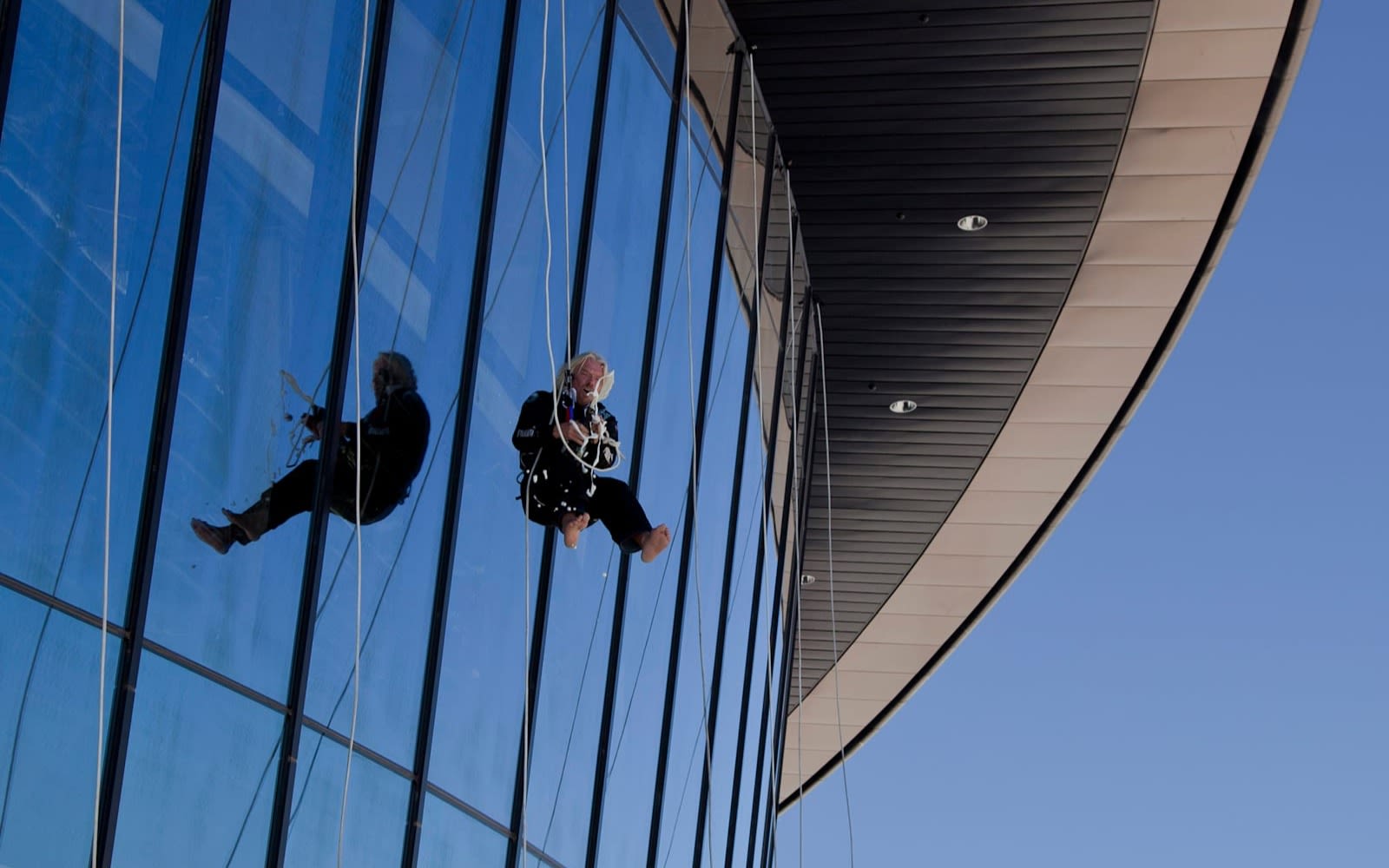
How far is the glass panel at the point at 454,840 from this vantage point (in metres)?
8.88

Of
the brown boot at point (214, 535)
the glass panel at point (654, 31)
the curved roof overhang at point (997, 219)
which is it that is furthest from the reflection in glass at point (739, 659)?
the brown boot at point (214, 535)

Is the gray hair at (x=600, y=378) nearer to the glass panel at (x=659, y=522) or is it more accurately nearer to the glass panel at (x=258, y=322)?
the glass panel at (x=258, y=322)

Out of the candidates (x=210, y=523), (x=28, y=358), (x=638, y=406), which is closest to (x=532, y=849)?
(x=638, y=406)

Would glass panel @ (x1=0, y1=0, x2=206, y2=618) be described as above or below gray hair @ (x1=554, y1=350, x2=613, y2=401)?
below

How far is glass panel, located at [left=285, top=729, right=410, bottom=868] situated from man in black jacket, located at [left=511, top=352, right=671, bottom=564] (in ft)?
5.25

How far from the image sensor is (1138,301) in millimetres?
18375

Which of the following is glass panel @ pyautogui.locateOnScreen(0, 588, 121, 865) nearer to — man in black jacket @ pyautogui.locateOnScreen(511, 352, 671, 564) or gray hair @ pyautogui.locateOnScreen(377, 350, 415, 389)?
gray hair @ pyautogui.locateOnScreen(377, 350, 415, 389)

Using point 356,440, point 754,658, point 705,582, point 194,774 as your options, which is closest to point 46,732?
point 194,774

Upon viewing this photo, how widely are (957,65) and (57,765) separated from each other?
10634 mm

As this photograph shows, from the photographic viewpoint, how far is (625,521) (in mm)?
9562

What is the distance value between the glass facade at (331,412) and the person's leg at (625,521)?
55 cm

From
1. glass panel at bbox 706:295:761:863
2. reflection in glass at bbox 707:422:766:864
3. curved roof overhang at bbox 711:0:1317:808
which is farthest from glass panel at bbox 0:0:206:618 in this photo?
reflection in glass at bbox 707:422:766:864

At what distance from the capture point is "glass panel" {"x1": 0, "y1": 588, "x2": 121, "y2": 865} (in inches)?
238

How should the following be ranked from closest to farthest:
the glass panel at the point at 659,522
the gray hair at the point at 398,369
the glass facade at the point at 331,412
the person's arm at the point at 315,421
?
the glass facade at the point at 331,412, the person's arm at the point at 315,421, the gray hair at the point at 398,369, the glass panel at the point at 659,522
